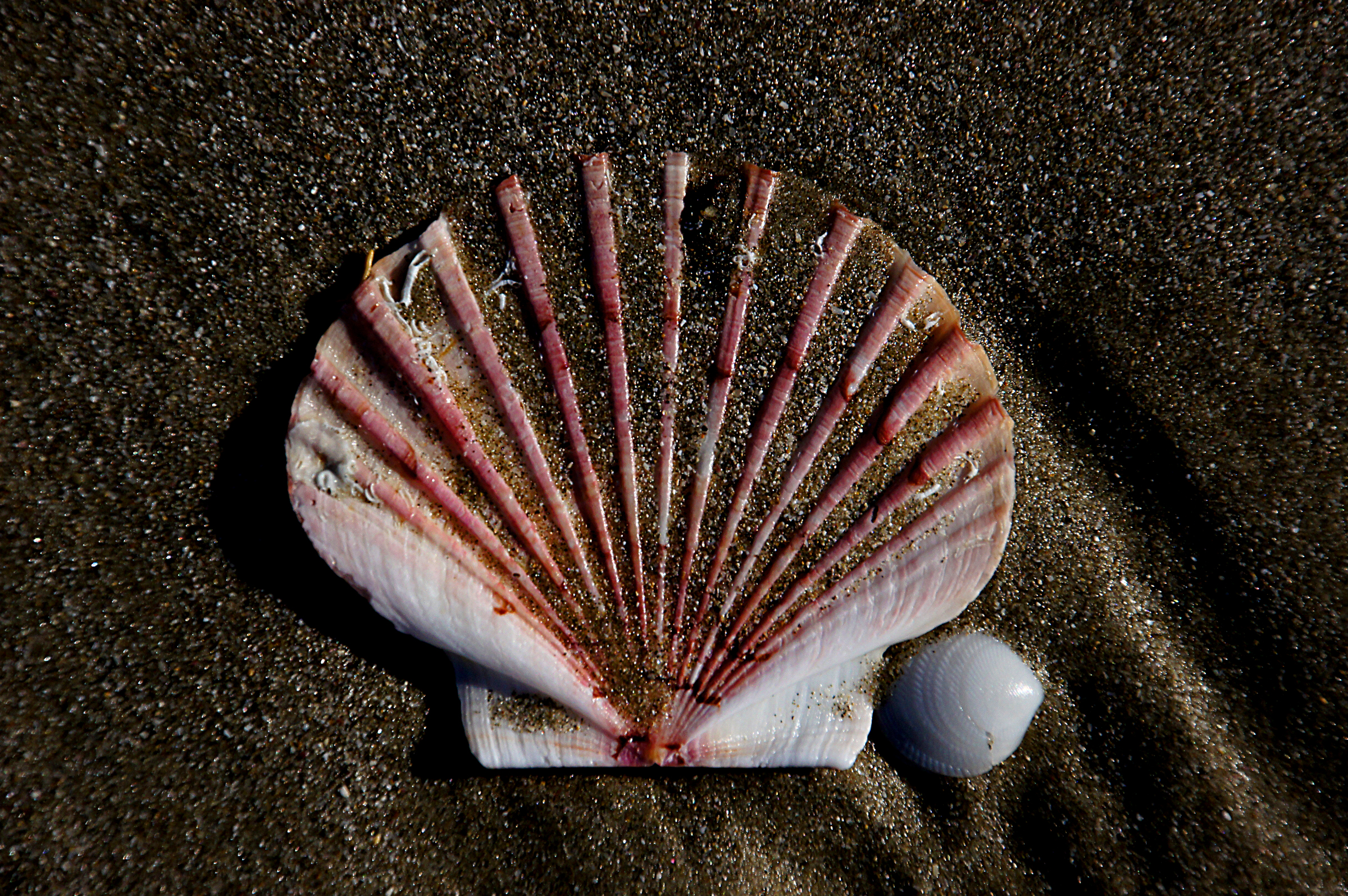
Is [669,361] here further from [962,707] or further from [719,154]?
[962,707]

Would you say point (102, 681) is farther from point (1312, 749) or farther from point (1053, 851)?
point (1312, 749)

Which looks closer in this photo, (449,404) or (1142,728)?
(449,404)

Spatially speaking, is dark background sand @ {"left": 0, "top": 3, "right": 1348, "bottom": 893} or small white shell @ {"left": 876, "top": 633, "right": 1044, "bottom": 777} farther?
small white shell @ {"left": 876, "top": 633, "right": 1044, "bottom": 777}

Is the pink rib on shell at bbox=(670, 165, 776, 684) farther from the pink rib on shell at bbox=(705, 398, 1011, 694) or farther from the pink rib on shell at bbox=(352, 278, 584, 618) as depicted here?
the pink rib on shell at bbox=(352, 278, 584, 618)

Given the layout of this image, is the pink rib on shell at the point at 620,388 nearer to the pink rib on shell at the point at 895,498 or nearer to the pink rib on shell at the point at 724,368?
the pink rib on shell at the point at 724,368

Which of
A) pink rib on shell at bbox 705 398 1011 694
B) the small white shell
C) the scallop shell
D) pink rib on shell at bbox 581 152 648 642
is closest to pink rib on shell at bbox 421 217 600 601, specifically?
the scallop shell

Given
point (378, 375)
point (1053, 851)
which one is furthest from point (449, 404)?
point (1053, 851)
